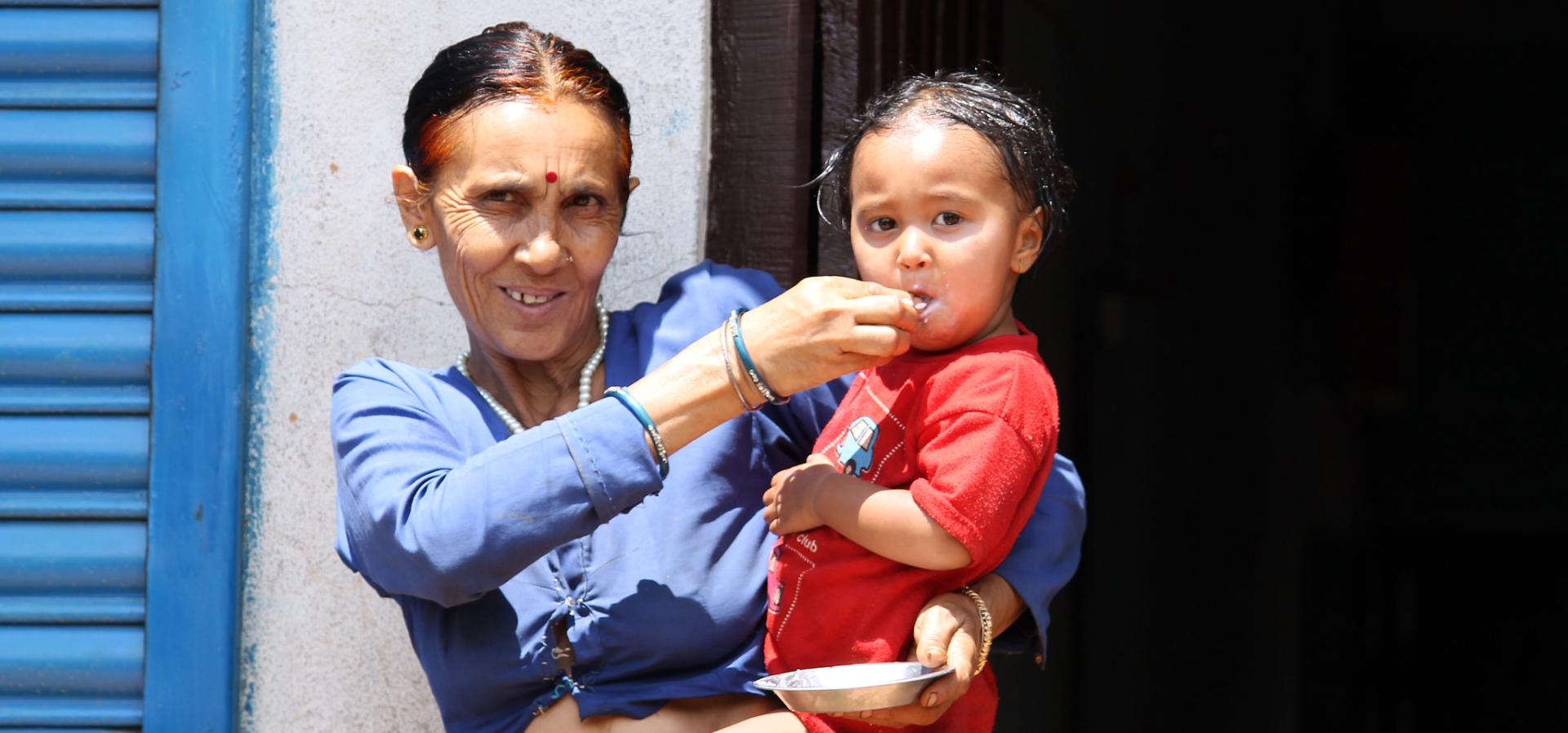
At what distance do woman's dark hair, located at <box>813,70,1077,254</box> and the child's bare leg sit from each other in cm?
62

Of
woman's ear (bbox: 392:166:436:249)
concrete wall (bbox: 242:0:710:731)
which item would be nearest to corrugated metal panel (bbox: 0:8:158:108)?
concrete wall (bbox: 242:0:710:731)

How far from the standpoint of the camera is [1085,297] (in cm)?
458

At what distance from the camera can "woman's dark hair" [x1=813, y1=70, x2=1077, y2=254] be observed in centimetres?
185

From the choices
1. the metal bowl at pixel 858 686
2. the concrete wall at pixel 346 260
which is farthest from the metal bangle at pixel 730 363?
the concrete wall at pixel 346 260

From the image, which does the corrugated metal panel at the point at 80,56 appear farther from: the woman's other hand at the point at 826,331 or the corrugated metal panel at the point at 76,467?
the woman's other hand at the point at 826,331

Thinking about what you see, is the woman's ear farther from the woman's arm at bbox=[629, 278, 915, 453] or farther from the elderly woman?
the woman's arm at bbox=[629, 278, 915, 453]

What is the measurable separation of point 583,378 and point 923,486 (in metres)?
0.68

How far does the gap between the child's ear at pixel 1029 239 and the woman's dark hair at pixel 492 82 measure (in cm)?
61

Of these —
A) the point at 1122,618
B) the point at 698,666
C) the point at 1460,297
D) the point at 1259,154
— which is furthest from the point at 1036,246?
the point at 1460,297

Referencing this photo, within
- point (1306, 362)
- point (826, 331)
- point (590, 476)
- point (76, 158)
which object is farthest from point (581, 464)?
point (1306, 362)

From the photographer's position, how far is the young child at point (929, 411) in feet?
5.74

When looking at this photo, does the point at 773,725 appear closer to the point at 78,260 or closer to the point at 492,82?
the point at 492,82

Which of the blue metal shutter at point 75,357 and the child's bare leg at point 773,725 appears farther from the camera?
the blue metal shutter at point 75,357

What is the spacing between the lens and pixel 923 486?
1733 millimetres
